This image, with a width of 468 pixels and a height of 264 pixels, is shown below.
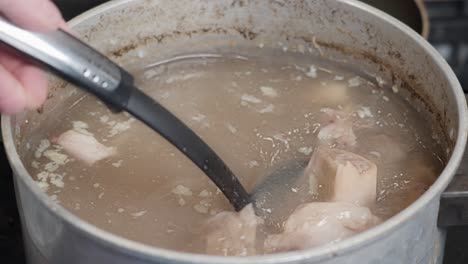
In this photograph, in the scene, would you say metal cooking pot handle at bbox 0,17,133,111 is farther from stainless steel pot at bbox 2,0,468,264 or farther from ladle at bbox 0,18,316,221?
stainless steel pot at bbox 2,0,468,264

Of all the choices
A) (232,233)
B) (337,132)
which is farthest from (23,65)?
(337,132)

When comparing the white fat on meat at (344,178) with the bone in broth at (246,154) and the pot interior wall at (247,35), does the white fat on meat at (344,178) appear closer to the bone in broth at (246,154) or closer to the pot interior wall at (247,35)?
the bone in broth at (246,154)

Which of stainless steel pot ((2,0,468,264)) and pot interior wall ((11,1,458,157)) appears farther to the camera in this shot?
pot interior wall ((11,1,458,157))

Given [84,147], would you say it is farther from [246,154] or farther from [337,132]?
[337,132]

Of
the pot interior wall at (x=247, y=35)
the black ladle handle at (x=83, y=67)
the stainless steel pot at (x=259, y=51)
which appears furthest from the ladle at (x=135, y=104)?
the pot interior wall at (x=247, y=35)

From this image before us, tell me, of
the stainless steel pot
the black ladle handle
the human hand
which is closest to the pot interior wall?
the stainless steel pot

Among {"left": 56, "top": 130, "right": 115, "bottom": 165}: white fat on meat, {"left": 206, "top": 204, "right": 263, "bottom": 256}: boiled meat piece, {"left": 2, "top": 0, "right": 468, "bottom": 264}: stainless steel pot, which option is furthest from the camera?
{"left": 56, "top": 130, "right": 115, "bottom": 165}: white fat on meat

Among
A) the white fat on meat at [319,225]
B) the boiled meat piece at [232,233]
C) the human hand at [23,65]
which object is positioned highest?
the human hand at [23,65]

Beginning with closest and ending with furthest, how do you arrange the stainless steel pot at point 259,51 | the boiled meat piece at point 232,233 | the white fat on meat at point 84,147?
the stainless steel pot at point 259,51, the boiled meat piece at point 232,233, the white fat on meat at point 84,147
